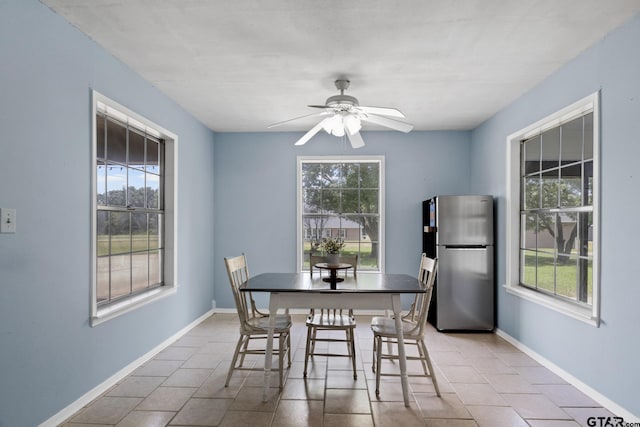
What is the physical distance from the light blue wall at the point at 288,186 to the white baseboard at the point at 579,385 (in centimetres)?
182

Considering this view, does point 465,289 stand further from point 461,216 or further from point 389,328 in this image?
point 389,328

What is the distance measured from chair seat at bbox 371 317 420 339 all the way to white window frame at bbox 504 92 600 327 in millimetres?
1245

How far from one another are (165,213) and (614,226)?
395cm

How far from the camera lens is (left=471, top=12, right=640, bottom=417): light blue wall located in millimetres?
2426

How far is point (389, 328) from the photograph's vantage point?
306 cm

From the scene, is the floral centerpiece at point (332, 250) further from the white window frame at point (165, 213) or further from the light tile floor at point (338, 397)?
the white window frame at point (165, 213)

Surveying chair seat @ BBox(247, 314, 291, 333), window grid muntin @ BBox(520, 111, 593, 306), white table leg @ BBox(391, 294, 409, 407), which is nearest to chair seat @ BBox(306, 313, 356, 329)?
chair seat @ BBox(247, 314, 291, 333)

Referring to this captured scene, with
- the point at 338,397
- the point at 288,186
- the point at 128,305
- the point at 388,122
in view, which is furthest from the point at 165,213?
the point at 338,397

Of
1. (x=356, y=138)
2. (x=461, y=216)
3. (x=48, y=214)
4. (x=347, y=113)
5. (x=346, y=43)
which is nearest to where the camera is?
(x=48, y=214)

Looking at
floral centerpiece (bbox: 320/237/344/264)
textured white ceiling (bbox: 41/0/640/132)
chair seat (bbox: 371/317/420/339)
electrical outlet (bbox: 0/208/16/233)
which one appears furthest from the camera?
floral centerpiece (bbox: 320/237/344/264)

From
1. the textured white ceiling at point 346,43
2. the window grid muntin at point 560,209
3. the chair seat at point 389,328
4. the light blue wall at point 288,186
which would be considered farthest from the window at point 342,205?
the chair seat at point 389,328

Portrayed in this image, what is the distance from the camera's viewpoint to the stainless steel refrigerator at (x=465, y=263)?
4.49 m

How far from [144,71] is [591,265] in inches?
156

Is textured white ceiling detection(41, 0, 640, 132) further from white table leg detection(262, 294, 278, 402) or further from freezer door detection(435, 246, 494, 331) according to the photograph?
white table leg detection(262, 294, 278, 402)
